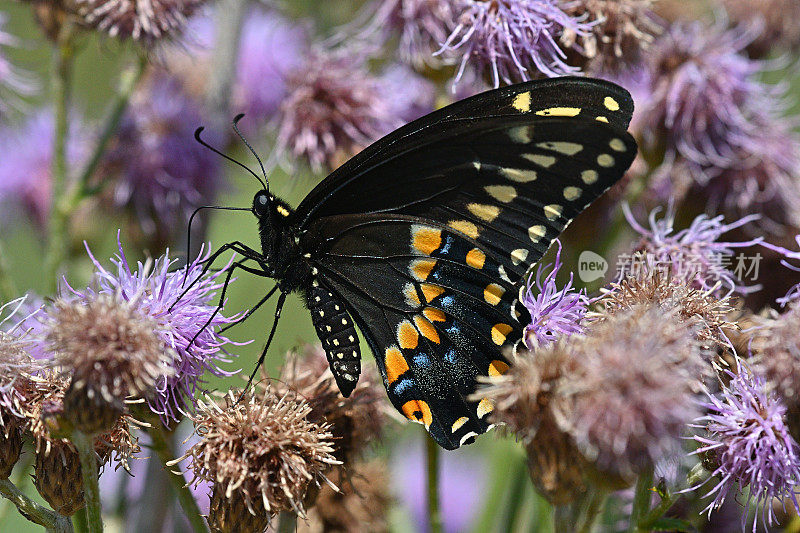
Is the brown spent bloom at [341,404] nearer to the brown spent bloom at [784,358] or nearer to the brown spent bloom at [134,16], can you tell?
the brown spent bloom at [784,358]

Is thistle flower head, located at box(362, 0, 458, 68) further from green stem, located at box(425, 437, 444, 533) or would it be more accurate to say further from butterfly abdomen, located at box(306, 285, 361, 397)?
green stem, located at box(425, 437, 444, 533)

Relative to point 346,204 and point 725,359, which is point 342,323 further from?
point 725,359

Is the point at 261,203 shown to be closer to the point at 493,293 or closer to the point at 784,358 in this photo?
the point at 493,293

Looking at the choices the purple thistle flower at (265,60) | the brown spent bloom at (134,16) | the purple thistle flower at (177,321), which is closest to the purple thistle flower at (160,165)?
the purple thistle flower at (265,60)

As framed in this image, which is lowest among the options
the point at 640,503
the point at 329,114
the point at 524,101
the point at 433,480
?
the point at 640,503

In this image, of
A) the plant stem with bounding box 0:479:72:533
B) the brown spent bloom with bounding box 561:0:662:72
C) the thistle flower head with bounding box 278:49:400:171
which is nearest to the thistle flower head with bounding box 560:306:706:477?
the plant stem with bounding box 0:479:72:533

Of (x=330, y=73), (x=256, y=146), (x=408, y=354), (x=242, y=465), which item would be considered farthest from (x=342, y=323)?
(x=256, y=146)

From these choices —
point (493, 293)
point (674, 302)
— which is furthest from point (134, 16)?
point (674, 302)

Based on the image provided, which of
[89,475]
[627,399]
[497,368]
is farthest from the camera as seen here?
[497,368]
